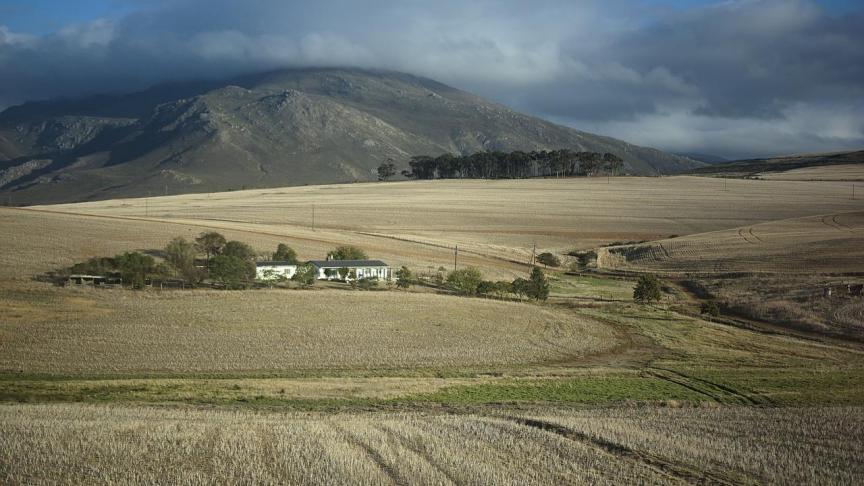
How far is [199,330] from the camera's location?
1711 inches

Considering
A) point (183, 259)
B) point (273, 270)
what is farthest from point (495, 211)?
point (183, 259)

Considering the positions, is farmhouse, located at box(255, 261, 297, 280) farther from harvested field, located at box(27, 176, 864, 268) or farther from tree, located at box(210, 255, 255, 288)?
harvested field, located at box(27, 176, 864, 268)

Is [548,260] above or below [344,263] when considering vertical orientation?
below

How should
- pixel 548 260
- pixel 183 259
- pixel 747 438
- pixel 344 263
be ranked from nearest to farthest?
pixel 747 438
pixel 183 259
pixel 344 263
pixel 548 260

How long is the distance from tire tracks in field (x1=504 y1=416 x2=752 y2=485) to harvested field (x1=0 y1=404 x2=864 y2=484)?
35 millimetres

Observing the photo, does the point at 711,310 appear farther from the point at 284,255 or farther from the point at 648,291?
the point at 284,255

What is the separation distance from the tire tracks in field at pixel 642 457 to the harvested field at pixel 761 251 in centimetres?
5564

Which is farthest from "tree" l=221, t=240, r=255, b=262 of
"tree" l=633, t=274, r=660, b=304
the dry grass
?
the dry grass

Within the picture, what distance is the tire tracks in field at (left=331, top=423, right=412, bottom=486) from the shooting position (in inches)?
741

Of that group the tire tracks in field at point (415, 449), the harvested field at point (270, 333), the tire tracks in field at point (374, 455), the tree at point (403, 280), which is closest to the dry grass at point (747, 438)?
the tire tracks in field at point (415, 449)

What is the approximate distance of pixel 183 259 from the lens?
64.2 metres

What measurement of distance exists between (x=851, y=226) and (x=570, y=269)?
39.8 metres

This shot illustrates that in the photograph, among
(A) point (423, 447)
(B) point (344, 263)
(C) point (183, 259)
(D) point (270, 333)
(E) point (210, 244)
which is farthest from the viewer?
(E) point (210, 244)

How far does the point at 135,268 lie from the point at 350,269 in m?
19.2
